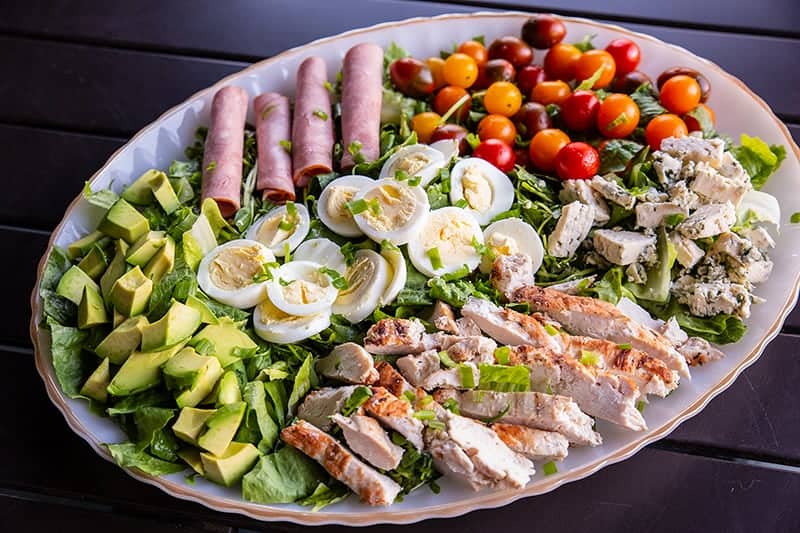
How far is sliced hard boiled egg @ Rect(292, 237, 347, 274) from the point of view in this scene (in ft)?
9.52

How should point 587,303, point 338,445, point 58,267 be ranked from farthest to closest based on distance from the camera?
1. point 58,267
2. point 587,303
3. point 338,445

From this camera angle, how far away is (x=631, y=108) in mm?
3322

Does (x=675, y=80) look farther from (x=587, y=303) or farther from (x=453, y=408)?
(x=453, y=408)

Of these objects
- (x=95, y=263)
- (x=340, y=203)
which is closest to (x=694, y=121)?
(x=340, y=203)

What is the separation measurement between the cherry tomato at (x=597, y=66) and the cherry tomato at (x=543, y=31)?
0.54 feet

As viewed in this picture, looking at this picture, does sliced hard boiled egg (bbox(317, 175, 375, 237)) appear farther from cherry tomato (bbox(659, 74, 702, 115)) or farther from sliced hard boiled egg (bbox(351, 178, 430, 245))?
cherry tomato (bbox(659, 74, 702, 115))

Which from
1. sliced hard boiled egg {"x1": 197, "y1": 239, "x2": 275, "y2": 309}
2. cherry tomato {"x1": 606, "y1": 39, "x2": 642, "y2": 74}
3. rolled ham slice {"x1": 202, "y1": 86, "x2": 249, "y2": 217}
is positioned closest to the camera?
sliced hard boiled egg {"x1": 197, "y1": 239, "x2": 275, "y2": 309}

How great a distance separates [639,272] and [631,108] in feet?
2.50

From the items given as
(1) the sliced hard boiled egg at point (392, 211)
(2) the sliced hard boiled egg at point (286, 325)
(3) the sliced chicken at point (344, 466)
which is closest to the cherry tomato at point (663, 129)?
(1) the sliced hard boiled egg at point (392, 211)

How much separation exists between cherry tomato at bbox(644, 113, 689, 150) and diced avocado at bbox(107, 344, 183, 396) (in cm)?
197

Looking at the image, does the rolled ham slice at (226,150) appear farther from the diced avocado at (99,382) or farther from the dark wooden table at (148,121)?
the diced avocado at (99,382)

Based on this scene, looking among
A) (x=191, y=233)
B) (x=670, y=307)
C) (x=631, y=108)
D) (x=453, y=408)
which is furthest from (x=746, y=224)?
(x=191, y=233)

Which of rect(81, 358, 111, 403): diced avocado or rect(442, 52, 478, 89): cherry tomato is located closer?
rect(81, 358, 111, 403): diced avocado

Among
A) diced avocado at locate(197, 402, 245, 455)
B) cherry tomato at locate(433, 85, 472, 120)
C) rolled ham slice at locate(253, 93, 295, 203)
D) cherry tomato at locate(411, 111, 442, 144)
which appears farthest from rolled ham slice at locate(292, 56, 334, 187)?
diced avocado at locate(197, 402, 245, 455)
